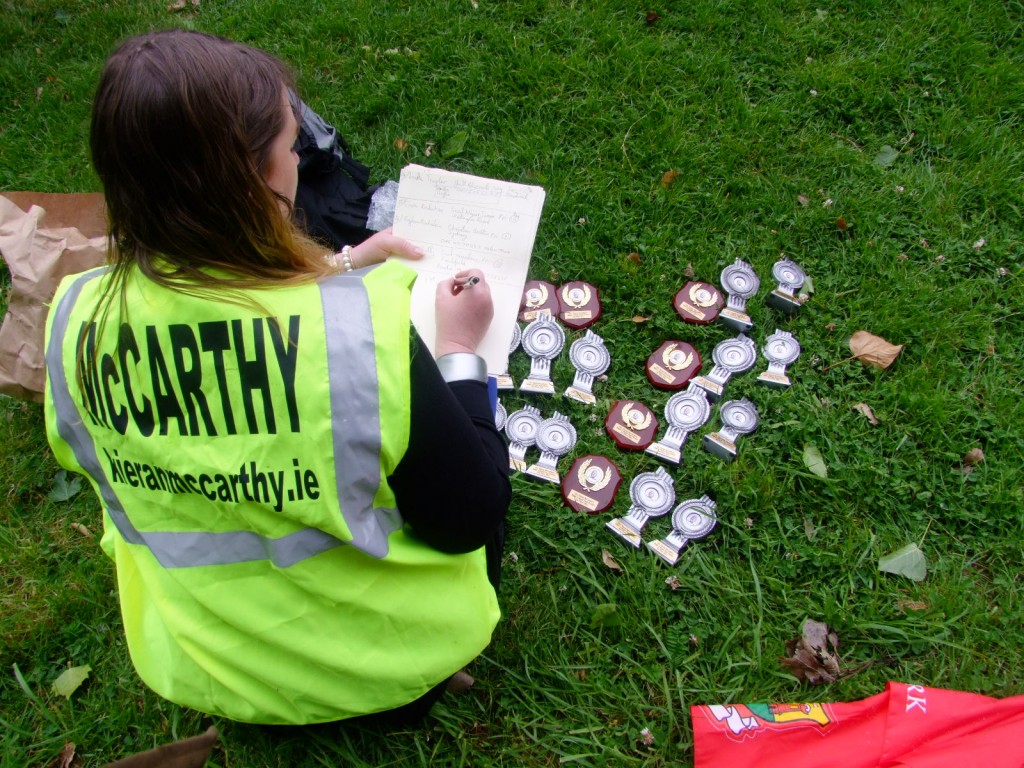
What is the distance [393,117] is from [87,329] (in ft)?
6.85

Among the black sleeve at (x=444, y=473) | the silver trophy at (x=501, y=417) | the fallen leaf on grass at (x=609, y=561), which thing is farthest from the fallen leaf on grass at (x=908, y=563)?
the black sleeve at (x=444, y=473)

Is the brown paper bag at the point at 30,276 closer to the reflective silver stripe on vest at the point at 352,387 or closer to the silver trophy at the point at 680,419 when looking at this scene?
the reflective silver stripe on vest at the point at 352,387

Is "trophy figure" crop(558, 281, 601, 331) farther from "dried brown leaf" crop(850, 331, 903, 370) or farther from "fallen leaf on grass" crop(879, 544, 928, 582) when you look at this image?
"fallen leaf on grass" crop(879, 544, 928, 582)

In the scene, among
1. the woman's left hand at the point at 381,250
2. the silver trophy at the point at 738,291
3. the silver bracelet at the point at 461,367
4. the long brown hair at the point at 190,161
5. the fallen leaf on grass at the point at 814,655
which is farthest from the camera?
the silver trophy at the point at 738,291

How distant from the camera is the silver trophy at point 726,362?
2.40m

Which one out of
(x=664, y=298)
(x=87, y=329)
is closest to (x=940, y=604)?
(x=664, y=298)

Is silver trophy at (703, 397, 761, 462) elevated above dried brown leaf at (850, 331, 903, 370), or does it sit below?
below

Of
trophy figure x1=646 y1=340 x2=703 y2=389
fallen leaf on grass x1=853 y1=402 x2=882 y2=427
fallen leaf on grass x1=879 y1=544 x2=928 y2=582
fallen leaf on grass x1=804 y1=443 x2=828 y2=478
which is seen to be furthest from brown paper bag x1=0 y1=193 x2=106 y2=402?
fallen leaf on grass x1=879 y1=544 x2=928 y2=582

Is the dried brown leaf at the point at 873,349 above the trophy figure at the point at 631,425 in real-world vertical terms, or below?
above

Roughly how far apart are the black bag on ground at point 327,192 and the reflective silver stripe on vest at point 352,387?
137 cm

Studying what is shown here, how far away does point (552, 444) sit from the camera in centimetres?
233

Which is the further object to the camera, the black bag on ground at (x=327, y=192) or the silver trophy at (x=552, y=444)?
the black bag on ground at (x=327, y=192)

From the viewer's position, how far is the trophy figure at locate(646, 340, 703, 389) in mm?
2414

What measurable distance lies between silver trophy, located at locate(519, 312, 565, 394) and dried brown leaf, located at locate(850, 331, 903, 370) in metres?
1.07
